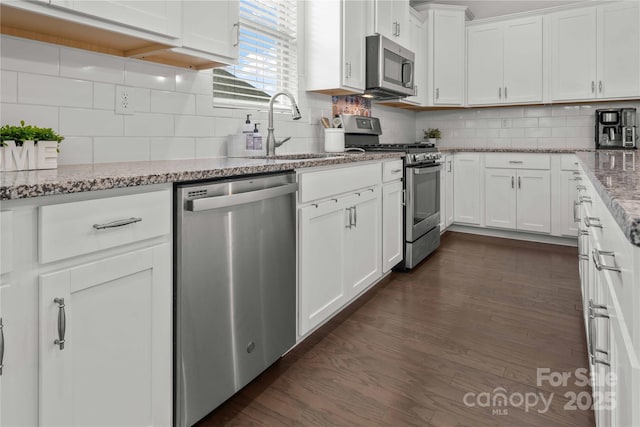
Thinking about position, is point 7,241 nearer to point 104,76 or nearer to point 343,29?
point 104,76

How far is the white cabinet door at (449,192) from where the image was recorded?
4551 millimetres

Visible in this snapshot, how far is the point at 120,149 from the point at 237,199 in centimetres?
74

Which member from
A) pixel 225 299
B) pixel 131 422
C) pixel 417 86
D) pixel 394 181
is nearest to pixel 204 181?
pixel 225 299

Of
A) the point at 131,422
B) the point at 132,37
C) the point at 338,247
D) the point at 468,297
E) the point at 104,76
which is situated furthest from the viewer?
the point at 468,297

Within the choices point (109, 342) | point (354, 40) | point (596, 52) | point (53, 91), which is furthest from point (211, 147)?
point (596, 52)

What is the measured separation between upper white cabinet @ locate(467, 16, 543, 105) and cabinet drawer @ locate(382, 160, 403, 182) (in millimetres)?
2281

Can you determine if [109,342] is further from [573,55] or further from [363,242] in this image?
[573,55]

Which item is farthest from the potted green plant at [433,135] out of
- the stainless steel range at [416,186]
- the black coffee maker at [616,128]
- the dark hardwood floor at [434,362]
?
the dark hardwood floor at [434,362]

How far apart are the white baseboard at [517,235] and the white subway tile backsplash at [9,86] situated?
4.35 m

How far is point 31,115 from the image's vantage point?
5.17 ft

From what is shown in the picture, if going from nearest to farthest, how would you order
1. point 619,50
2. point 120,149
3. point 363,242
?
point 120,149
point 363,242
point 619,50

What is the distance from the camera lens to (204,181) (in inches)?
56.1

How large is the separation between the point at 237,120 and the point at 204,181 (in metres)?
1.19

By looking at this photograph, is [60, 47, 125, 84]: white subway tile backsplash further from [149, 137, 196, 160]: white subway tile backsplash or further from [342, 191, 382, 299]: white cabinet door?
[342, 191, 382, 299]: white cabinet door
